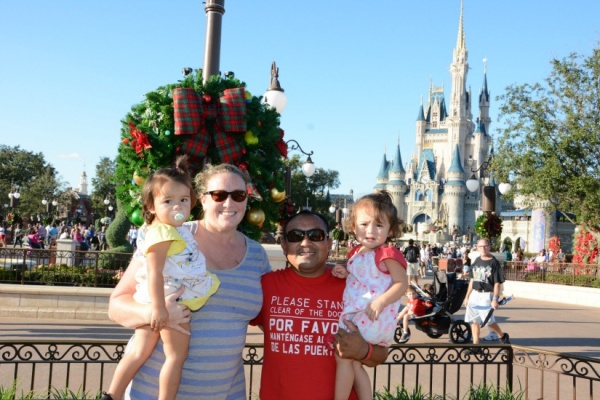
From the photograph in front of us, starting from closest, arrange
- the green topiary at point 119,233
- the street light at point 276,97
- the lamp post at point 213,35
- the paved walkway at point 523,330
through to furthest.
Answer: the lamp post at point 213,35 → the paved walkway at point 523,330 → the street light at point 276,97 → the green topiary at point 119,233

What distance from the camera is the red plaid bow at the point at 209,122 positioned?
15.1 ft

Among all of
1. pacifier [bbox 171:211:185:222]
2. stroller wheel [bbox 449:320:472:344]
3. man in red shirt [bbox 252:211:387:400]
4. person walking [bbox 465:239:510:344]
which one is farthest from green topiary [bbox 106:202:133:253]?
pacifier [bbox 171:211:185:222]

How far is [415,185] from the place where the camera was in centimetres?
11625

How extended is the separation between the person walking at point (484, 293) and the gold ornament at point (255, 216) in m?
6.16

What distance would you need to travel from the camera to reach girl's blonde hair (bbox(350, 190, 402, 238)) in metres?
3.25

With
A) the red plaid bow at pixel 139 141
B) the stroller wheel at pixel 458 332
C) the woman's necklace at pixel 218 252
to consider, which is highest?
the red plaid bow at pixel 139 141

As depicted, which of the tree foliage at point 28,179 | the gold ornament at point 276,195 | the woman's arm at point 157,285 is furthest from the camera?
the tree foliage at point 28,179

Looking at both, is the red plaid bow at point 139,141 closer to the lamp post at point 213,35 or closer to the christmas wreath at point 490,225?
the lamp post at point 213,35

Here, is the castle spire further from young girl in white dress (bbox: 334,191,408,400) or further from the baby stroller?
young girl in white dress (bbox: 334,191,408,400)

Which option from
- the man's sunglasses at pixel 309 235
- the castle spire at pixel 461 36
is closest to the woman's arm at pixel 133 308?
the man's sunglasses at pixel 309 235

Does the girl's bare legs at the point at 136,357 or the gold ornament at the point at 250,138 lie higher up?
the gold ornament at the point at 250,138

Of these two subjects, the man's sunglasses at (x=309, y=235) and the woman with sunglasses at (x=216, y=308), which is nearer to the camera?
the woman with sunglasses at (x=216, y=308)

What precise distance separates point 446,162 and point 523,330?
109991mm

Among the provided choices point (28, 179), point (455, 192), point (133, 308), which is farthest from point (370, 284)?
point (455, 192)
